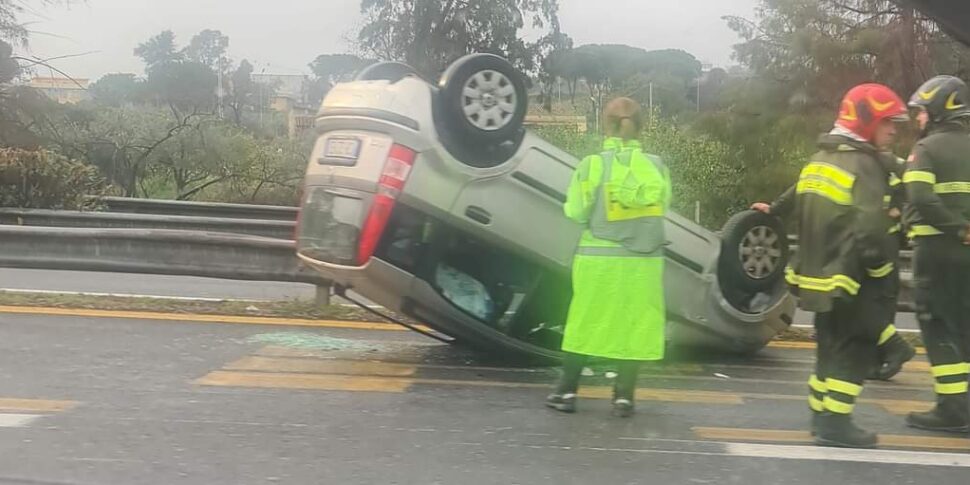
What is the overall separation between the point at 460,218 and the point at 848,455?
93.1 inches

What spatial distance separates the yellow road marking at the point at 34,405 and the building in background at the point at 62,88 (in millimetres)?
17174

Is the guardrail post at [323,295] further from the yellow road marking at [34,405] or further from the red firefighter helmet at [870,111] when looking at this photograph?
the red firefighter helmet at [870,111]

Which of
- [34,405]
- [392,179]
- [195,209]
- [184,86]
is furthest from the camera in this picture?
[184,86]

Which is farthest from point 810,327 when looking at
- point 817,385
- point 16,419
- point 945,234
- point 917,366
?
point 16,419

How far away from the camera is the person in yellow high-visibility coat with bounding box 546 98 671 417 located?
16.1ft

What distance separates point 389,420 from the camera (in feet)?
15.9

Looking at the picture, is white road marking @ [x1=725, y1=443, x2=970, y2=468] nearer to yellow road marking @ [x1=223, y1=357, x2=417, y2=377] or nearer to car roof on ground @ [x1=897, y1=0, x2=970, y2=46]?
yellow road marking @ [x1=223, y1=357, x2=417, y2=377]

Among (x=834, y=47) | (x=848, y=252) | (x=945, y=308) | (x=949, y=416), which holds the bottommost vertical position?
(x=949, y=416)

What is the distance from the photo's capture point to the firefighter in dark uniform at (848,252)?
4.48 metres

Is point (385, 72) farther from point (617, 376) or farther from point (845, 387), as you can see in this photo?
point (845, 387)

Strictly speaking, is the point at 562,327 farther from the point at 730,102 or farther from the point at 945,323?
the point at 730,102

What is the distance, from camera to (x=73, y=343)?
6.40 m

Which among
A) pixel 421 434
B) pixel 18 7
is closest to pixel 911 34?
pixel 421 434

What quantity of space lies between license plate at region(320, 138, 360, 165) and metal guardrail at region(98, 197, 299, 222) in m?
12.8
